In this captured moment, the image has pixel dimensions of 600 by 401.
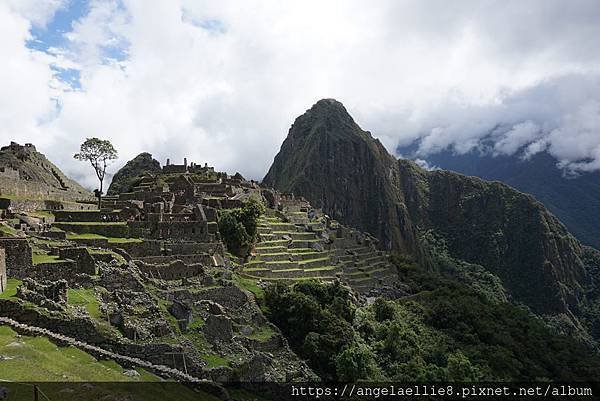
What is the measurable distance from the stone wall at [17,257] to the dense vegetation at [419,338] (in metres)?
18.7

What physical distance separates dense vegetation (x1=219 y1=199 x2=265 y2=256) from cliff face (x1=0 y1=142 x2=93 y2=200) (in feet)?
50.1

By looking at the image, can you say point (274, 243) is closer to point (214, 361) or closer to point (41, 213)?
point (41, 213)

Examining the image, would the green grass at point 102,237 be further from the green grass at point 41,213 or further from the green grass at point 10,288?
the green grass at point 10,288

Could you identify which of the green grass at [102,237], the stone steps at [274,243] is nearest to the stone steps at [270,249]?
the stone steps at [274,243]

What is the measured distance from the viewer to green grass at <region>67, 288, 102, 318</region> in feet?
76.0

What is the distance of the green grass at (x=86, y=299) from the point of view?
23172mm

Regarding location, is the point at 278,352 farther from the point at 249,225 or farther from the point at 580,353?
the point at 580,353

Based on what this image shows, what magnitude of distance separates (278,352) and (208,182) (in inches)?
Answer: 1327

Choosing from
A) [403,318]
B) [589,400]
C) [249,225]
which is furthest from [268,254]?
[589,400]

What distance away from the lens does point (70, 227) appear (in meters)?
34.6

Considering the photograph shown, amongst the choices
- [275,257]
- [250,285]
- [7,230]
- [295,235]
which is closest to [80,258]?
[7,230]

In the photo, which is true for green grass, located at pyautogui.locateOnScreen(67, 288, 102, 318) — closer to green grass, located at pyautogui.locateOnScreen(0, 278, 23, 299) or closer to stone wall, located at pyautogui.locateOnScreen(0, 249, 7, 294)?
green grass, located at pyautogui.locateOnScreen(0, 278, 23, 299)

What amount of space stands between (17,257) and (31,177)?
35.1m

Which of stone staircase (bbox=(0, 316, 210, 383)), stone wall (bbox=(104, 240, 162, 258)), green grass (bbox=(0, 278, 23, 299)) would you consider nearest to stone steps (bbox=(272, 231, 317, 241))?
stone wall (bbox=(104, 240, 162, 258))
